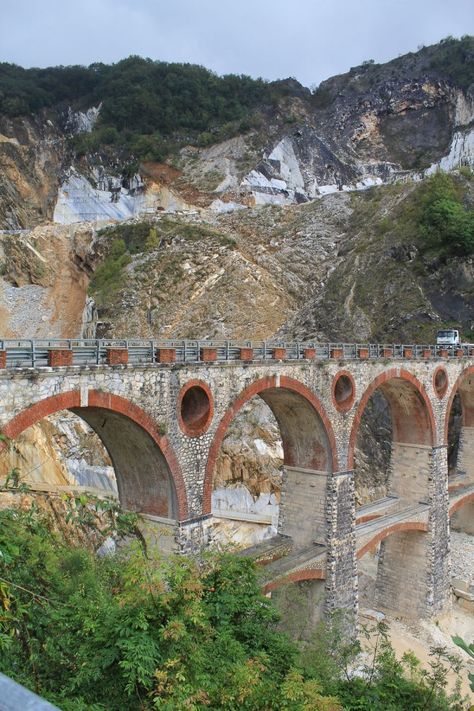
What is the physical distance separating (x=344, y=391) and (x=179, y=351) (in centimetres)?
957

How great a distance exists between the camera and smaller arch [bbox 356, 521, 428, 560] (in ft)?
79.8

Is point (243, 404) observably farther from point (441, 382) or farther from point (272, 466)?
point (272, 466)

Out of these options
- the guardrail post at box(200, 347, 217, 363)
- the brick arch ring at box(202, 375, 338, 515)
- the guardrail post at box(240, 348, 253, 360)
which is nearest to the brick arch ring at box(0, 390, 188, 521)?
the brick arch ring at box(202, 375, 338, 515)

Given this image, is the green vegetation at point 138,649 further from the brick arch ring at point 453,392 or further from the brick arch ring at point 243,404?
the brick arch ring at point 453,392

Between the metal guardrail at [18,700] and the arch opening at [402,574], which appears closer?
the metal guardrail at [18,700]

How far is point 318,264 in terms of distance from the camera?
5484 centimetres

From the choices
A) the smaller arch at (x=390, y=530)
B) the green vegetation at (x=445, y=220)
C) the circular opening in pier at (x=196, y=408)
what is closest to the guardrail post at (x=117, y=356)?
the circular opening in pier at (x=196, y=408)

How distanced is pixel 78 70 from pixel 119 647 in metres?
96.0

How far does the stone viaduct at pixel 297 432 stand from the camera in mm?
14500

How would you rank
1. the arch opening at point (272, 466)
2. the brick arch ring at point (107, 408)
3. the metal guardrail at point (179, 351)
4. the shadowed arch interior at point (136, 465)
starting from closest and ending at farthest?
the brick arch ring at point (107, 408) → the metal guardrail at point (179, 351) → the shadowed arch interior at point (136, 465) → the arch opening at point (272, 466)

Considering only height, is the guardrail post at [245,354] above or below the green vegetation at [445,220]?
below

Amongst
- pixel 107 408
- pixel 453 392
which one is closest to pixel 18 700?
pixel 107 408

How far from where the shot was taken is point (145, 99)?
260 ft

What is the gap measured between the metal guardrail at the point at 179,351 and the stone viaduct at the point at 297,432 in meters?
0.05
